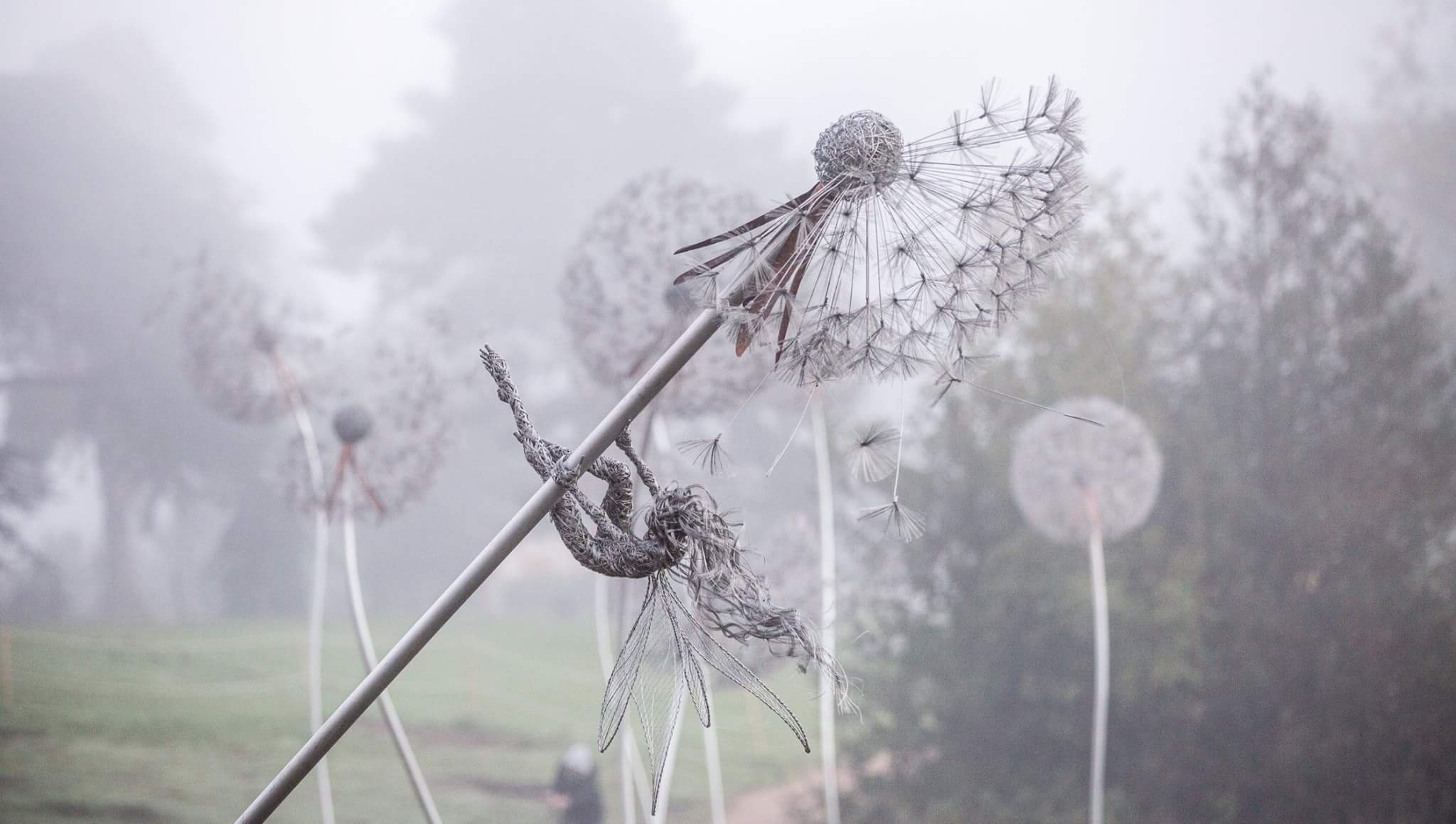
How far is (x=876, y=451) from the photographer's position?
133cm

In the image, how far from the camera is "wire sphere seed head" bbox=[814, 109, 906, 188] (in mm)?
1155

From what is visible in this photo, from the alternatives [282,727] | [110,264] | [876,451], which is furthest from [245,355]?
[110,264]

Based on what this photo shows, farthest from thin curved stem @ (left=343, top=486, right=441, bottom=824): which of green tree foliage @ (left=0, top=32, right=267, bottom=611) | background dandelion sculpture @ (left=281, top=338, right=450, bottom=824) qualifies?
green tree foliage @ (left=0, top=32, right=267, bottom=611)

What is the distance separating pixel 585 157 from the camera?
8.16 m

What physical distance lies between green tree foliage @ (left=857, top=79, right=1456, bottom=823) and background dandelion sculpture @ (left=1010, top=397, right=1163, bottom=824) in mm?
863

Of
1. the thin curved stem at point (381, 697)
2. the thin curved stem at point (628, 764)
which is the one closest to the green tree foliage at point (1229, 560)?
the thin curved stem at point (628, 764)

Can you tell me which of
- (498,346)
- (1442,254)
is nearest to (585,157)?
(498,346)

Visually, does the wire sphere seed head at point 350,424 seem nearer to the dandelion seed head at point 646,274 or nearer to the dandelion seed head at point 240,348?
the dandelion seed head at point 646,274

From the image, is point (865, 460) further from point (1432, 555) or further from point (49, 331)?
point (49, 331)

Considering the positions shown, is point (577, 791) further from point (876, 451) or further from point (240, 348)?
point (876, 451)

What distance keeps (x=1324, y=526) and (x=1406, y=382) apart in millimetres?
897

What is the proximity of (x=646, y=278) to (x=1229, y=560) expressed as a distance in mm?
4130

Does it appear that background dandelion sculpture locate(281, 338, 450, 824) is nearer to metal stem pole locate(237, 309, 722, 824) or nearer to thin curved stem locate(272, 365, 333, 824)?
thin curved stem locate(272, 365, 333, 824)

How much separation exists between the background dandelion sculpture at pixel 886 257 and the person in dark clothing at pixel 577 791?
3.13 meters
